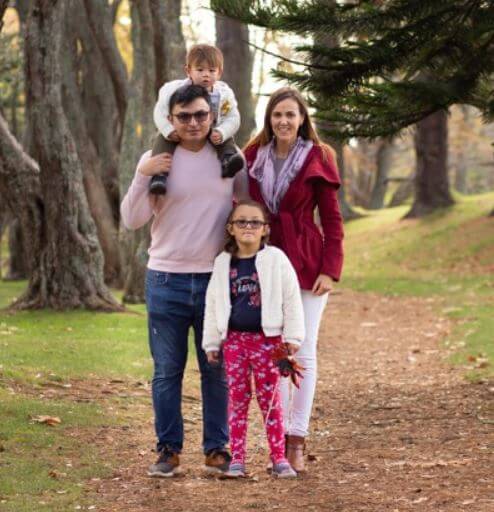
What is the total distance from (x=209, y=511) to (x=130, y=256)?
1123cm

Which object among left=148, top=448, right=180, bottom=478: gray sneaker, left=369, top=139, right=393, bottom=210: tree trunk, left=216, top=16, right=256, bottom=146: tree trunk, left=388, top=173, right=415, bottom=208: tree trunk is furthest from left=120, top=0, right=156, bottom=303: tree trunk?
left=369, top=139, right=393, bottom=210: tree trunk

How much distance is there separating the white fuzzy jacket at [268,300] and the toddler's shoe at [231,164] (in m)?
0.43

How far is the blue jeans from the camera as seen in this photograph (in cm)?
611

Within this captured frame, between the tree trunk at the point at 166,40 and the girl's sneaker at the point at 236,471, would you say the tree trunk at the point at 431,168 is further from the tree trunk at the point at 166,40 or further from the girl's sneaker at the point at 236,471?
the girl's sneaker at the point at 236,471

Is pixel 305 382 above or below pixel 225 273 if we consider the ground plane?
below

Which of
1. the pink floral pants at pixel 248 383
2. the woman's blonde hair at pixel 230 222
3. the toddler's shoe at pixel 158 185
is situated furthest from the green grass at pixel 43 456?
the toddler's shoe at pixel 158 185

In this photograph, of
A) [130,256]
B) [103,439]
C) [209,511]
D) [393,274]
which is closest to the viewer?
[209,511]

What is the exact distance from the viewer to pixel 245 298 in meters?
5.93

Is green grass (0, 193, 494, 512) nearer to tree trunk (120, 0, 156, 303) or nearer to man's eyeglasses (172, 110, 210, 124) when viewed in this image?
tree trunk (120, 0, 156, 303)

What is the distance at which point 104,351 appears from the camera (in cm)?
1115

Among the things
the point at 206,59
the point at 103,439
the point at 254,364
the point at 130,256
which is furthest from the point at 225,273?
the point at 130,256

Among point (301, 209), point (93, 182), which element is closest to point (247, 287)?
point (301, 209)

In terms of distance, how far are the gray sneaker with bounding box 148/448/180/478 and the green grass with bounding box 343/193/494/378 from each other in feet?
28.9

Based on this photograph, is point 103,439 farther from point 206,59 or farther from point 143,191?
point 206,59
